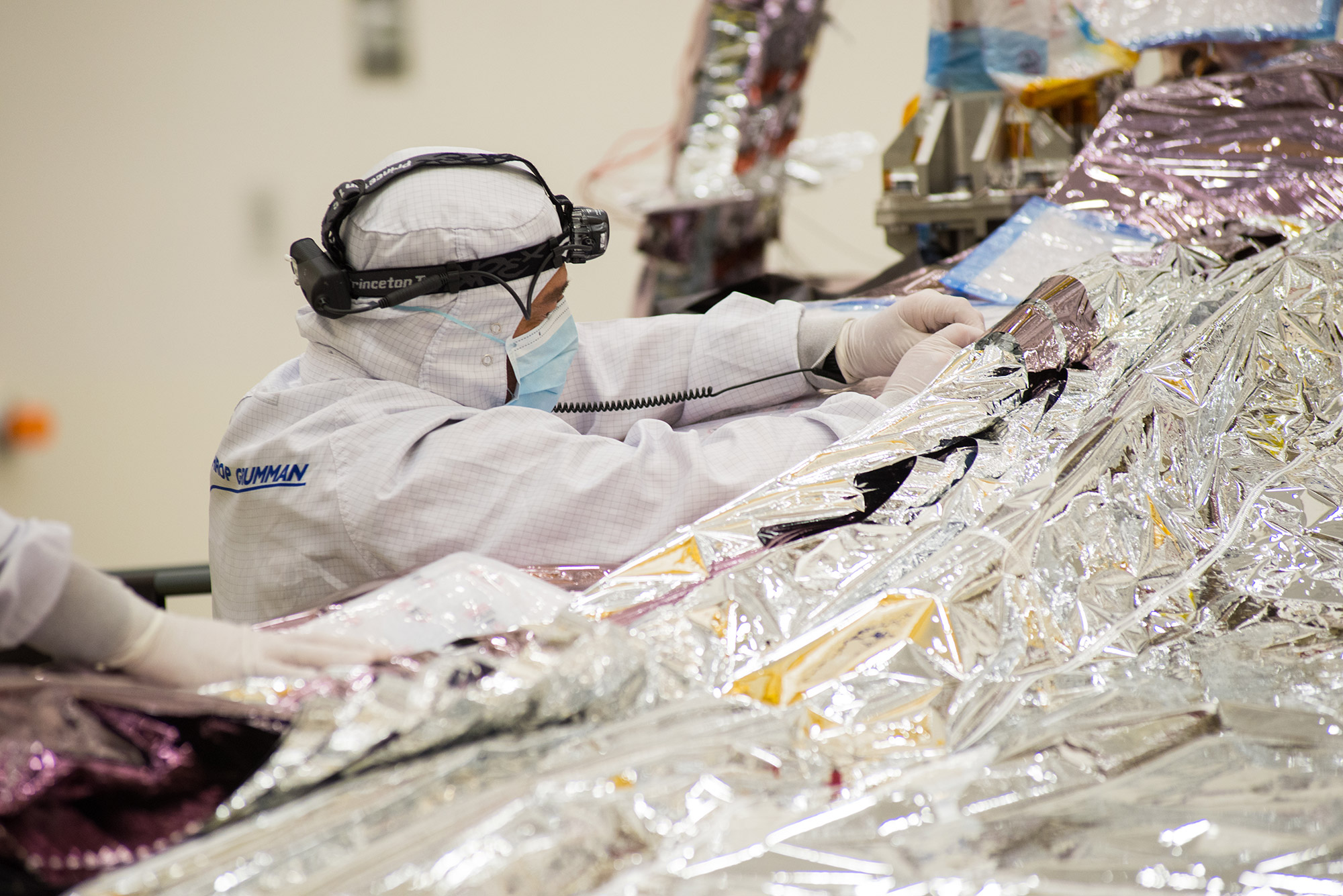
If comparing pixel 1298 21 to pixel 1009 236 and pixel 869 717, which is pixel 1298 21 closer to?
pixel 1009 236

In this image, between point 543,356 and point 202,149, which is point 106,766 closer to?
point 543,356

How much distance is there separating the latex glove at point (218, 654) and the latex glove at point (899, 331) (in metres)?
0.83

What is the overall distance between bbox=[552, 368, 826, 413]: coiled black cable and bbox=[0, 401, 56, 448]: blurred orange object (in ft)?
7.24

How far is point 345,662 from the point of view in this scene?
0.68 metres

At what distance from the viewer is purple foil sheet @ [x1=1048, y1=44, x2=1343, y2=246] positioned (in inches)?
65.0

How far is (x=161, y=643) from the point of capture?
652mm

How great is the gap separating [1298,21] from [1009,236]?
32.2 inches

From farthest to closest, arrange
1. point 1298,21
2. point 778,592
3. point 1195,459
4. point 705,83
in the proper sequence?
point 705,83
point 1298,21
point 1195,459
point 778,592

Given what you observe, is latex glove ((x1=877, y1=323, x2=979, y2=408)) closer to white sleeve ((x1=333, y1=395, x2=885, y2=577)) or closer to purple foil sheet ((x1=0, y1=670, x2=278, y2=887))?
white sleeve ((x1=333, y1=395, x2=885, y2=577))

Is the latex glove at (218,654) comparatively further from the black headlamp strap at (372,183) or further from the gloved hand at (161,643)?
the black headlamp strap at (372,183)

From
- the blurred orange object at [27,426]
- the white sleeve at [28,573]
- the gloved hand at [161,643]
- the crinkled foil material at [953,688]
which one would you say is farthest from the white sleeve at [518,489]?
the blurred orange object at [27,426]

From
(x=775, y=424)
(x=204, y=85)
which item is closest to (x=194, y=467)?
(x=204, y=85)

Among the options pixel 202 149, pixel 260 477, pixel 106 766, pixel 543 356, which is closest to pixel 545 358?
pixel 543 356

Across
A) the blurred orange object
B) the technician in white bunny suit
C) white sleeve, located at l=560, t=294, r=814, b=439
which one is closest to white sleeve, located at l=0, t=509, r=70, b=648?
the technician in white bunny suit
